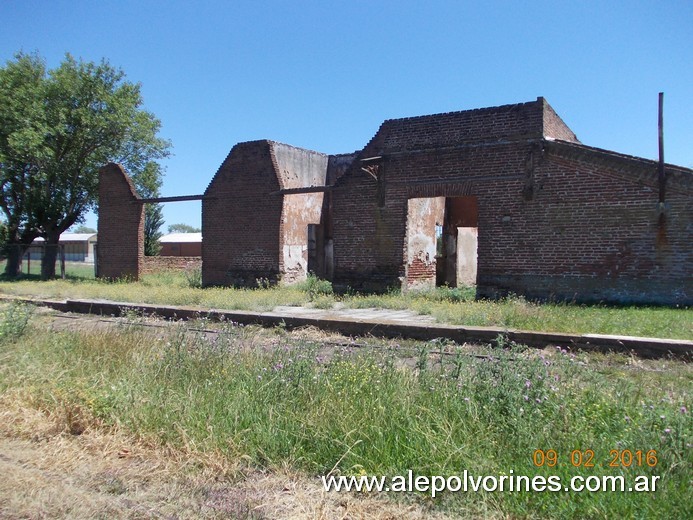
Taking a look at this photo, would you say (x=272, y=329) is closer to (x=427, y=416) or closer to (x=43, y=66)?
(x=427, y=416)

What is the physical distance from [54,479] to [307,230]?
1656 cm

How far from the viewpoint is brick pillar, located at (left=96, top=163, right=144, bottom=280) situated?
21.7m

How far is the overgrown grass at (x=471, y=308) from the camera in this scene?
330 inches

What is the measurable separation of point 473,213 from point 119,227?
14.2m

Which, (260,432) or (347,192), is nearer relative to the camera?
(260,432)

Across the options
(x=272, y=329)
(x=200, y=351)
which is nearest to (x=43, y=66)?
(x=272, y=329)

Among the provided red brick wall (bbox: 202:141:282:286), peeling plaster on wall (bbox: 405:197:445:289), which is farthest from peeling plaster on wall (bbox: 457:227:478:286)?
red brick wall (bbox: 202:141:282:286)

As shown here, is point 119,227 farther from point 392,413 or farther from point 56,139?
point 392,413

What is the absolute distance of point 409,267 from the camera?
15.5 meters

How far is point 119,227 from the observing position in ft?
72.5

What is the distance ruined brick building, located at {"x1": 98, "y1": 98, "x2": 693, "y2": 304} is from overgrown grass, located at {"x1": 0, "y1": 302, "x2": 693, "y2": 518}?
6.78 meters

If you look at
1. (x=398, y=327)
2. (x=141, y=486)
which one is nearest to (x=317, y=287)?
(x=398, y=327)

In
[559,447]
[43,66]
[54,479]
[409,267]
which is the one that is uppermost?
[43,66]

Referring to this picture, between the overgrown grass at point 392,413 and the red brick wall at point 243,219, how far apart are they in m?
12.6
